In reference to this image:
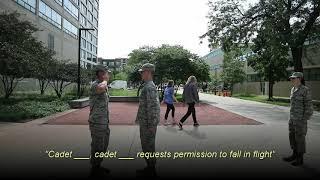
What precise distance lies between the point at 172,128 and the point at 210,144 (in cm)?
329

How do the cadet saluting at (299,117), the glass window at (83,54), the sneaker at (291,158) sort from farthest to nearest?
the glass window at (83,54) < the sneaker at (291,158) < the cadet saluting at (299,117)

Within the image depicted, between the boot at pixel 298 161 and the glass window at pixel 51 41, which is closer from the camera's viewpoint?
the boot at pixel 298 161

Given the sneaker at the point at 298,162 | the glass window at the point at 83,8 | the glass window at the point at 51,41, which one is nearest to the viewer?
the sneaker at the point at 298,162

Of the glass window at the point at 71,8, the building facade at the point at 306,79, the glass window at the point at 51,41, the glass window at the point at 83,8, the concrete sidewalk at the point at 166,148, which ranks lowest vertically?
the concrete sidewalk at the point at 166,148

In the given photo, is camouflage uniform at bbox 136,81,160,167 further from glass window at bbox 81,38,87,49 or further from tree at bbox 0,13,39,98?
glass window at bbox 81,38,87,49

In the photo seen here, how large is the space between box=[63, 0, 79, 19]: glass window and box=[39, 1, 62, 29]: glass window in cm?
501

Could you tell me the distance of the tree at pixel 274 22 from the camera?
2655cm

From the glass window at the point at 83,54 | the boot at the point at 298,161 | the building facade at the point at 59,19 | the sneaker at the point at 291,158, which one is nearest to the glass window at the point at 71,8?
the building facade at the point at 59,19

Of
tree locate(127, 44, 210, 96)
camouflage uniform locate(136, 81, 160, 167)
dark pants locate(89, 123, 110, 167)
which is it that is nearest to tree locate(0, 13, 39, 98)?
tree locate(127, 44, 210, 96)

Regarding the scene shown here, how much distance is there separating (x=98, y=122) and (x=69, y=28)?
52724 mm

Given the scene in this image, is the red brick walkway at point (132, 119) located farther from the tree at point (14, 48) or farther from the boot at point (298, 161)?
the boot at point (298, 161)

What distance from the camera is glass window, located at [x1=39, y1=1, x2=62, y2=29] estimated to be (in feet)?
140

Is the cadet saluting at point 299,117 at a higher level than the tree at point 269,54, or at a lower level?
lower

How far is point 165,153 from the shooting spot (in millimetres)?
8195
